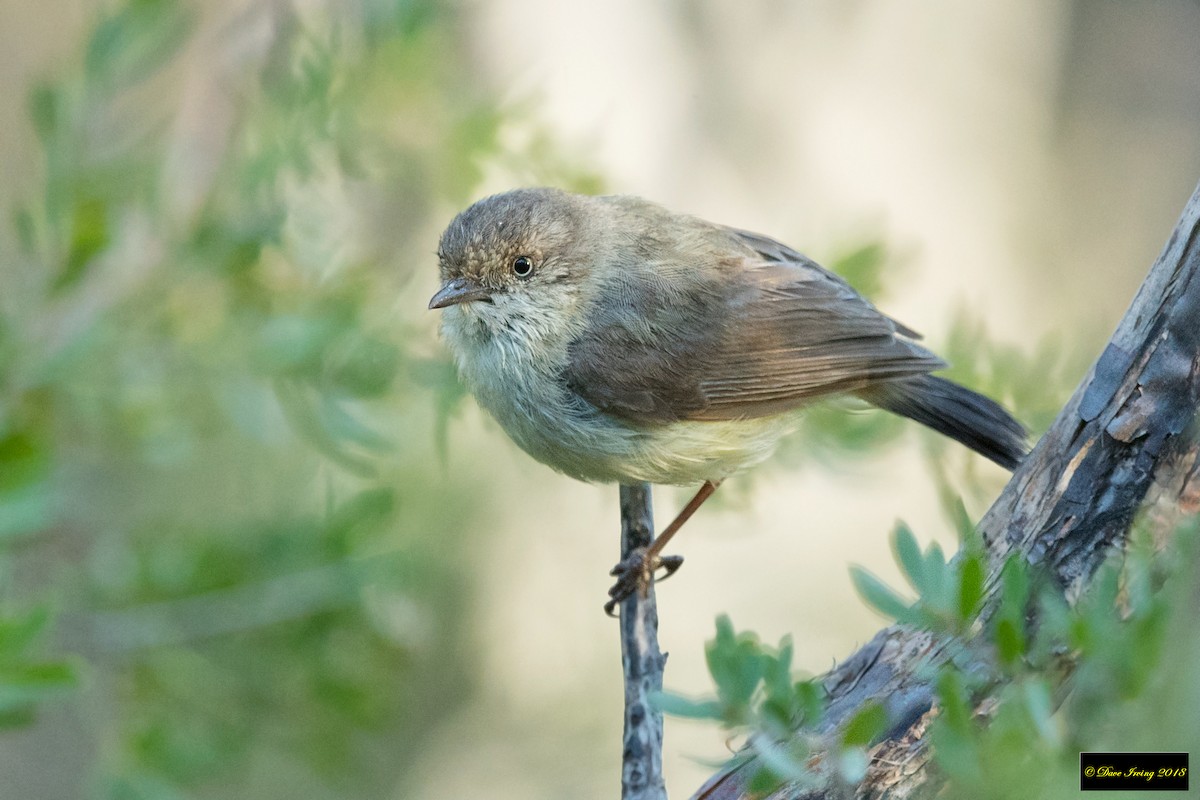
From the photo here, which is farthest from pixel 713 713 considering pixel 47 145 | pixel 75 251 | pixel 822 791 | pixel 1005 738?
pixel 47 145

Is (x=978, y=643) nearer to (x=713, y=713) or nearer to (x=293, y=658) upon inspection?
(x=713, y=713)

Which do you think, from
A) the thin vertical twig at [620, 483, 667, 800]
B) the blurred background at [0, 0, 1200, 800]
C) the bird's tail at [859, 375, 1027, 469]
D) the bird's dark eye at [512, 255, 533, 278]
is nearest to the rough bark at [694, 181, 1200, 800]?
the blurred background at [0, 0, 1200, 800]

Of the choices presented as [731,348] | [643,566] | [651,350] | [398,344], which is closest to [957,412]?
[731,348]

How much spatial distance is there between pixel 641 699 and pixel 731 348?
4.06 feet

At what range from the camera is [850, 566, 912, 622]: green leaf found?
115 centimetres

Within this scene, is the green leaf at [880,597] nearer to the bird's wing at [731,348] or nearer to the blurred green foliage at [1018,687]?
the blurred green foliage at [1018,687]

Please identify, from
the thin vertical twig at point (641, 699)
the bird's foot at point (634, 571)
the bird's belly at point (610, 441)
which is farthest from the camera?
the bird's foot at point (634, 571)

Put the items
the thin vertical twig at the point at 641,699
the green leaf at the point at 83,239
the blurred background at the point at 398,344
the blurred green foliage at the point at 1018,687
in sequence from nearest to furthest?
1. the blurred green foliage at the point at 1018,687
2. the green leaf at the point at 83,239
3. the thin vertical twig at the point at 641,699
4. the blurred background at the point at 398,344

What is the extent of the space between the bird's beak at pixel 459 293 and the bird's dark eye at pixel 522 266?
12cm

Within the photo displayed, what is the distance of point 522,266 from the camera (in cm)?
360

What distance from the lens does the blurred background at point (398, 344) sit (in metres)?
2.85

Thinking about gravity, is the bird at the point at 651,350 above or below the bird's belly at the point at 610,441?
above

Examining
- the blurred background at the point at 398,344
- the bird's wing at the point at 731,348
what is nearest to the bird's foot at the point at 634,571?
the blurred background at the point at 398,344

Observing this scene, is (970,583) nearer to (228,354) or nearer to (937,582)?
(937,582)
